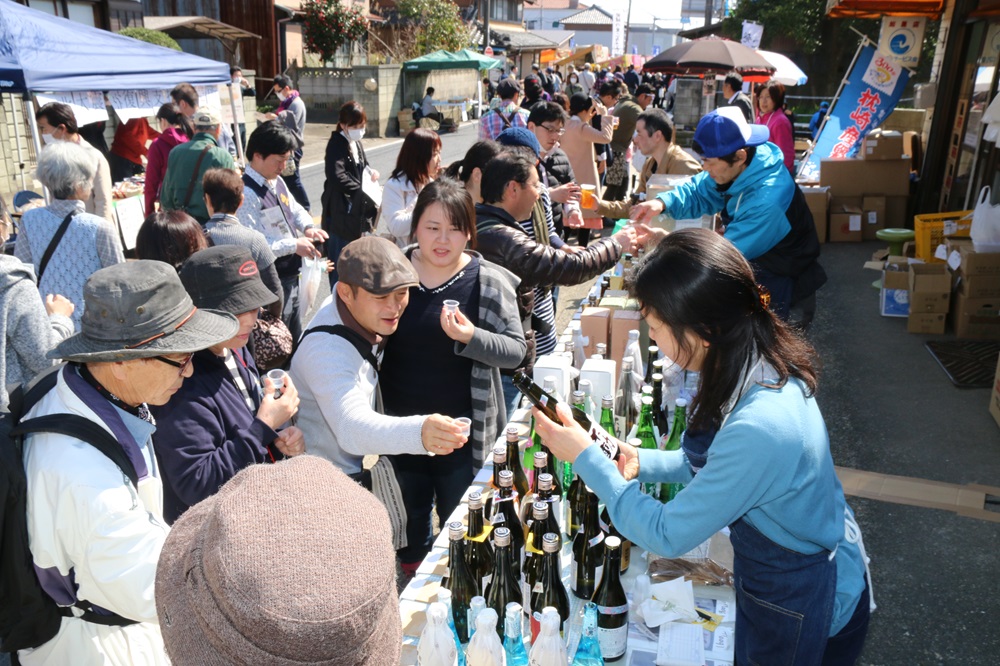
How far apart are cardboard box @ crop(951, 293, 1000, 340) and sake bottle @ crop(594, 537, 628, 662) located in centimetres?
571

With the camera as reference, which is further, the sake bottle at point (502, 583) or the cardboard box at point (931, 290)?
the cardboard box at point (931, 290)

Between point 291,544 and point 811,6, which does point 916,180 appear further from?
point 811,6

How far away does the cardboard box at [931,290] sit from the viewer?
6.55 metres

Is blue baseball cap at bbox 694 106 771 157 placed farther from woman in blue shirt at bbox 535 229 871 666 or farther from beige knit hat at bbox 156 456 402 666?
beige knit hat at bbox 156 456 402 666

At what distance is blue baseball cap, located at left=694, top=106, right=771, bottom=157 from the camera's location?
3893 millimetres

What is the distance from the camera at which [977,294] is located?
20.7 ft

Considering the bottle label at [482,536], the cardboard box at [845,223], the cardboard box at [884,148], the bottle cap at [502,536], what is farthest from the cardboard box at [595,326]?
the cardboard box at [884,148]

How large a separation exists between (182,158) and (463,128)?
2029cm

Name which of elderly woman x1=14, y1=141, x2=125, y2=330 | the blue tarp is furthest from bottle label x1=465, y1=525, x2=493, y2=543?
the blue tarp

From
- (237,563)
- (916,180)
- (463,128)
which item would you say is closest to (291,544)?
Answer: (237,563)

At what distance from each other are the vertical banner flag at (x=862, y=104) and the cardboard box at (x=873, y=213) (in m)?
1.37

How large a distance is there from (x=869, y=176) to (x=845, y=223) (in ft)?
2.14

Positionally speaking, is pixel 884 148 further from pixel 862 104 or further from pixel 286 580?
pixel 286 580

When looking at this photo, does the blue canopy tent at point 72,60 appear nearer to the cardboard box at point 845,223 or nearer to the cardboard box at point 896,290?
the cardboard box at point 896,290
